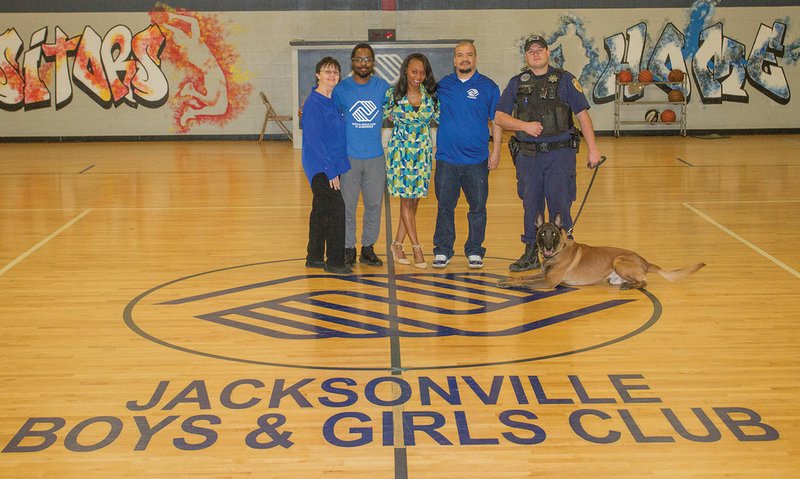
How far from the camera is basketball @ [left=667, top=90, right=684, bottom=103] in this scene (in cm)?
2122

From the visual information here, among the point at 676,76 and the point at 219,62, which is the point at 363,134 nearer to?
the point at 219,62

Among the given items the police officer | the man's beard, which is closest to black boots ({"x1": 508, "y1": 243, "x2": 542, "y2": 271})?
the police officer

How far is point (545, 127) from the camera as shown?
818 centimetres

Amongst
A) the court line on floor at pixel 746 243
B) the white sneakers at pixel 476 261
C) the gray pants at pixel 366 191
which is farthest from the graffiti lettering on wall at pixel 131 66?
the white sneakers at pixel 476 261

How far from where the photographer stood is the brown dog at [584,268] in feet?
25.4

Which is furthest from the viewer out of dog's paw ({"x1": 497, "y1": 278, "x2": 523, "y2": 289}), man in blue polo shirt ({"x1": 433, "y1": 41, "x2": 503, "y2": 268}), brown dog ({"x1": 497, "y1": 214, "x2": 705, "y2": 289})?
man in blue polo shirt ({"x1": 433, "y1": 41, "x2": 503, "y2": 268})

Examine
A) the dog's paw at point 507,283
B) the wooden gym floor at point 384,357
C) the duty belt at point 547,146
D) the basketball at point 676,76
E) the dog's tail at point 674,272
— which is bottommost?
the wooden gym floor at point 384,357

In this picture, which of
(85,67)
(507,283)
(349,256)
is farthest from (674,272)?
(85,67)

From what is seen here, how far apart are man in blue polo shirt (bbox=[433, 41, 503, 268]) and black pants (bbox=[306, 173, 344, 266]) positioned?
2.75 ft

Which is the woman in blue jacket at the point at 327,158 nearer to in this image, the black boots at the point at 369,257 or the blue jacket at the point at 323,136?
the blue jacket at the point at 323,136

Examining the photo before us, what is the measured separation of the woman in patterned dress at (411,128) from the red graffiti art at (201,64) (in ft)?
44.2

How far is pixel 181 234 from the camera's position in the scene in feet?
34.7

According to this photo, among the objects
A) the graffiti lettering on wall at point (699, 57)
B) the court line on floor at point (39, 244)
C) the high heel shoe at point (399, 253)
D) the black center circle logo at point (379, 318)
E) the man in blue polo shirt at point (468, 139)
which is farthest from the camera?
the graffiti lettering on wall at point (699, 57)

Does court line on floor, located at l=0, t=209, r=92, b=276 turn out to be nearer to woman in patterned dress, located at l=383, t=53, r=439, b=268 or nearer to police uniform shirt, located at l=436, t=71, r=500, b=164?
woman in patterned dress, located at l=383, t=53, r=439, b=268
